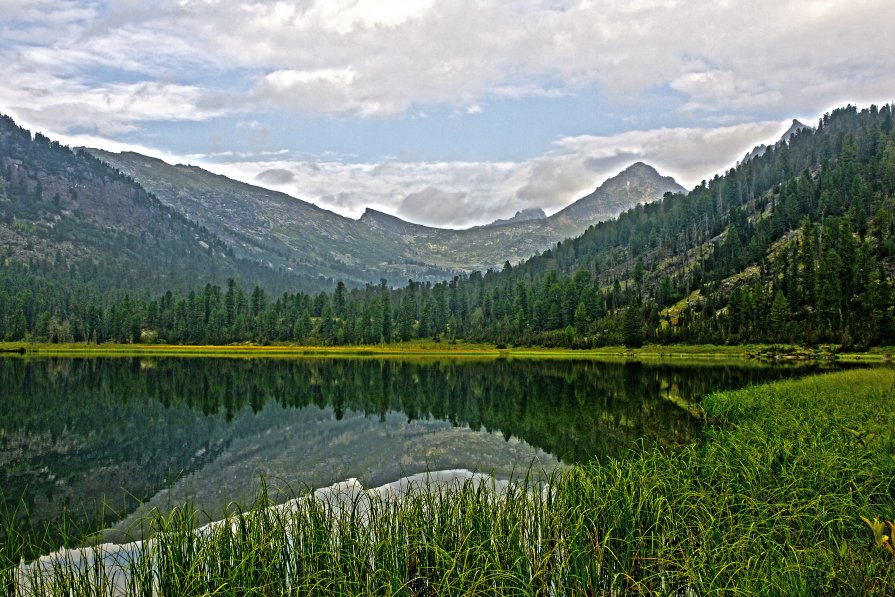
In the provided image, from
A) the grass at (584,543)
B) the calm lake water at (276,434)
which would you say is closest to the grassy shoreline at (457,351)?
the calm lake water at (276,434)

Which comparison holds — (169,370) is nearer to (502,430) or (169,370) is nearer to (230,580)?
(502,430)

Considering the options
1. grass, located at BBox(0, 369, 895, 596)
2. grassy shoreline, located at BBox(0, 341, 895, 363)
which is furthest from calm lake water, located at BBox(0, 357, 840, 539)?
grassy shoreline, located at BBox(0, 341, 895, 363)

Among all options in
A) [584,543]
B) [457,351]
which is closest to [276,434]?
[584,543]

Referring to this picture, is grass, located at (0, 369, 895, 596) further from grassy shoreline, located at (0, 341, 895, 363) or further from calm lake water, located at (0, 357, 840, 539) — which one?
grassy shoreline, located at (0, 341, 895, 363)

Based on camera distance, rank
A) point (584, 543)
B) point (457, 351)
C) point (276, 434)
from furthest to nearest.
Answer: point (457, 351) < point (276, 434) < point (584, 543)

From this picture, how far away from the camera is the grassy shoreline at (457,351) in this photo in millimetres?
125188

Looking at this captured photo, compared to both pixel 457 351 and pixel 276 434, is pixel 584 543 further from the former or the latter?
pixel 457 351

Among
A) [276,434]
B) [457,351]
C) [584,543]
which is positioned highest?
[584,543]

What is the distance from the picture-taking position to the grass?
9234 mm

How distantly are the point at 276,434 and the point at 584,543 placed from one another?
110 feet

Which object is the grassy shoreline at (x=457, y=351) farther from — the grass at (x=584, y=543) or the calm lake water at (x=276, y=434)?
the grass at (x=584, y=543)

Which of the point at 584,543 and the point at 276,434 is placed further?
the point at 276,434

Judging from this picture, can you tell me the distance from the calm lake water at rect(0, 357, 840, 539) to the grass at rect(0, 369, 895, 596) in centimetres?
157

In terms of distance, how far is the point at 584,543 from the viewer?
469 inches
